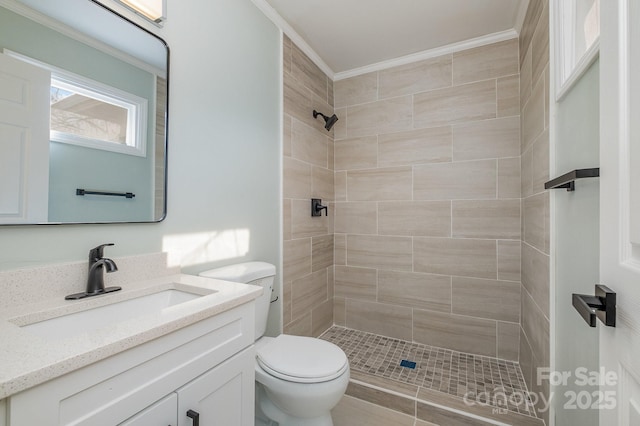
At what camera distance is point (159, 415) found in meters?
0.77

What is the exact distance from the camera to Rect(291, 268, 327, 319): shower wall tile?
217 cm

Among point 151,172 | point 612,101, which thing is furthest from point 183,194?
point 612,101

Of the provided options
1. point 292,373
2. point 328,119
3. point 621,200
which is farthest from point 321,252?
point 621,200

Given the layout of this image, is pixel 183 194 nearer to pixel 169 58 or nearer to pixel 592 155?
pixel 169 58

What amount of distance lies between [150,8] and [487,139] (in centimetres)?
227

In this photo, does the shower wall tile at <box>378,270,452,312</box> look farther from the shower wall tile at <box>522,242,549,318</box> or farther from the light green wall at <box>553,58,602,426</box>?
the light green wall at <box>553,58,602,426</box>

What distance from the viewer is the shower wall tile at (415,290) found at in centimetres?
233

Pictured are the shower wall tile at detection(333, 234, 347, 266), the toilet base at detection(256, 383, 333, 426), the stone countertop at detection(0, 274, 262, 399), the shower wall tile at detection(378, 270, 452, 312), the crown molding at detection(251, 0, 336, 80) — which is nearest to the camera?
the stone countertop at detection(0, 274, 262, 399)

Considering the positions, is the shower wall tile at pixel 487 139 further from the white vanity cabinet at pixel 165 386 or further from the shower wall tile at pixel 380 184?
the white vanity cabinet at pixel 165 386

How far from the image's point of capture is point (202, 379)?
0.89m

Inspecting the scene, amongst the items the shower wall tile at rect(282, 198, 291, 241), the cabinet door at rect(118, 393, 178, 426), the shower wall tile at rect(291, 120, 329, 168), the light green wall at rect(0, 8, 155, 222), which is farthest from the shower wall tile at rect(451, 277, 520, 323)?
the light green wall at rect(0, 8, 155, 222)

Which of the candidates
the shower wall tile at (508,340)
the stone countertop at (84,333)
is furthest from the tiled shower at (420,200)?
the stone countertop at (84,333)

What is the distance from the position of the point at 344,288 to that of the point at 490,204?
4.71 ft

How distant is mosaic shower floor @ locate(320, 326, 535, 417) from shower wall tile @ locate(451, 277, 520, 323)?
0.34m
